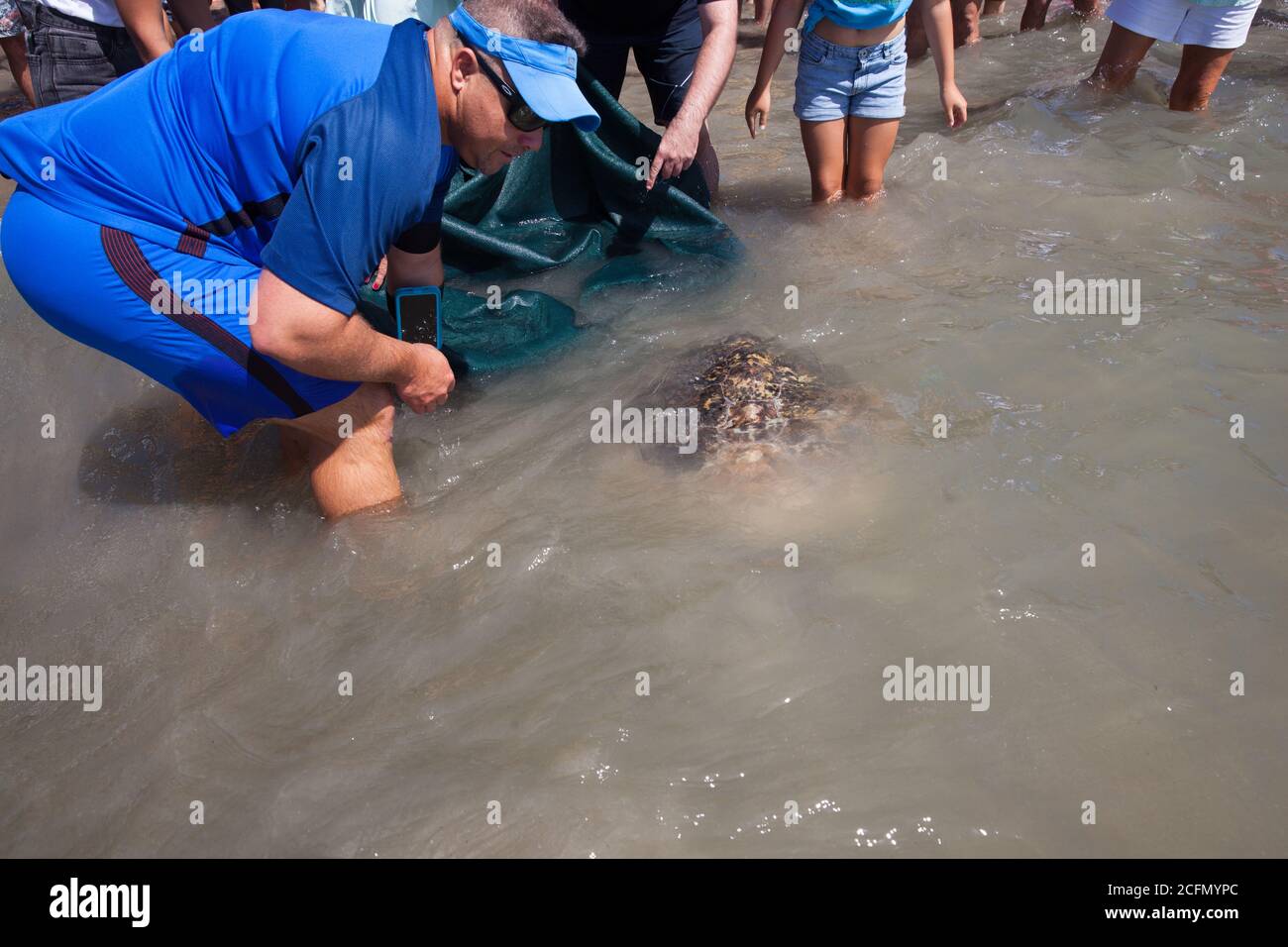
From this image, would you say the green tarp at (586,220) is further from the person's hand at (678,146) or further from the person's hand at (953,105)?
the person's hand at (953,105)

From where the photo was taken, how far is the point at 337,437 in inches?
106

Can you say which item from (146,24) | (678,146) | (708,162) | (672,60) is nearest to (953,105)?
(708,162)

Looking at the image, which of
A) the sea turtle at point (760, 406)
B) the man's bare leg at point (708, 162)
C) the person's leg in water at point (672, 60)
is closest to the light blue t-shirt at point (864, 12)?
the person's leg in water at point (672, 60)

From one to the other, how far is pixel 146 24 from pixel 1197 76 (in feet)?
15.9

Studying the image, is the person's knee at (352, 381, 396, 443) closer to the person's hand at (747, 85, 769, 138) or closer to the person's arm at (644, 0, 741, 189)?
the person's arm at (644, 0, 741, 189)

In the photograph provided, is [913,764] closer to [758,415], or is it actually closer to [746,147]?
[758,415]

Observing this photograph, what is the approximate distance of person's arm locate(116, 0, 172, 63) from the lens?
3.15 metres

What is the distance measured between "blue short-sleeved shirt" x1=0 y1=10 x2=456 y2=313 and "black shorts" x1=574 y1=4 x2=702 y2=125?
188cm

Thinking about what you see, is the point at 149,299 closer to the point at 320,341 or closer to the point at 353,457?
the point at 320,341

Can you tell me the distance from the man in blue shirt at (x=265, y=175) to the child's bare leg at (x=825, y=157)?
210 centimetres

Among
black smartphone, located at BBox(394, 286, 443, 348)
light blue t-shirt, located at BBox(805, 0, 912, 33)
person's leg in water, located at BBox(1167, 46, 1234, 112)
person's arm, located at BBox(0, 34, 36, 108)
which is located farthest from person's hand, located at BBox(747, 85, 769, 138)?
person's arm, located at BBox(0, 34, 36, 108)

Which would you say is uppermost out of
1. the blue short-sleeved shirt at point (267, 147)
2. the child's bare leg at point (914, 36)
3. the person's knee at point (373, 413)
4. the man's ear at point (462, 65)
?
the man's ear at point (462, 65)

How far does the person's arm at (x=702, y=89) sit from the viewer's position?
3459 millimetres

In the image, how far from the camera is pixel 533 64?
6.72ft
